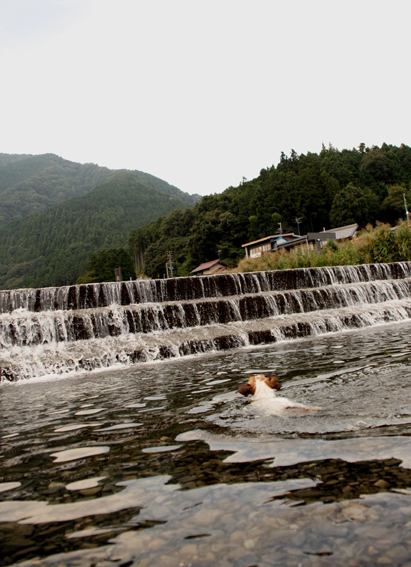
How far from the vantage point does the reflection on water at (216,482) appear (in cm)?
180

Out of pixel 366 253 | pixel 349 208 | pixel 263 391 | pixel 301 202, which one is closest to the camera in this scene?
pixel 263 391

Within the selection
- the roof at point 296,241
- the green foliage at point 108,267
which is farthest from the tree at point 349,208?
the green foliage at point 108,267

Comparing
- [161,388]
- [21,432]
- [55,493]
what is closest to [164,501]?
[55,493]

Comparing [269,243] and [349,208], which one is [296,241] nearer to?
[269,243]

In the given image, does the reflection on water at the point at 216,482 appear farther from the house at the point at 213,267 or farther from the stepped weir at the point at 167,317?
the house at the point at 213,267

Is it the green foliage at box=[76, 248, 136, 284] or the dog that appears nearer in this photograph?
the dog

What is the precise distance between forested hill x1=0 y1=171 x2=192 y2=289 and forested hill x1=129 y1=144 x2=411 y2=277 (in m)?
A: 48.1

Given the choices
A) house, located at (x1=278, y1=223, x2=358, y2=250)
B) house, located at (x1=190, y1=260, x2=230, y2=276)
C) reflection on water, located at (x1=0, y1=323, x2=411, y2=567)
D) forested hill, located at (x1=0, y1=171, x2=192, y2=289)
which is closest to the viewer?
reflection on water, located at (x1=0, y1=323, x2=411, y2=567)

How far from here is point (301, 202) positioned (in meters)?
67.2

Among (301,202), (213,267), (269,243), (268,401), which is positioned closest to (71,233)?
(213,267)

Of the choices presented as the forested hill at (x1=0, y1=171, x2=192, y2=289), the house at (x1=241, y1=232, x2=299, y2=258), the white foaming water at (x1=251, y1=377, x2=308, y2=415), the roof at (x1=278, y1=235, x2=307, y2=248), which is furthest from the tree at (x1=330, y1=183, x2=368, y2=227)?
the forested hill at (x1=0, y1=171, x2=192, y2=289)

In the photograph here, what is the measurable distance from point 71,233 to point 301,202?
91339 millimetres

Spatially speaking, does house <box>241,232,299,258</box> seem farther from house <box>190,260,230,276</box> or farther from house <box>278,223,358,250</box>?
house <box>190,260,230,276</box>

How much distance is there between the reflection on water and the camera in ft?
5.92
